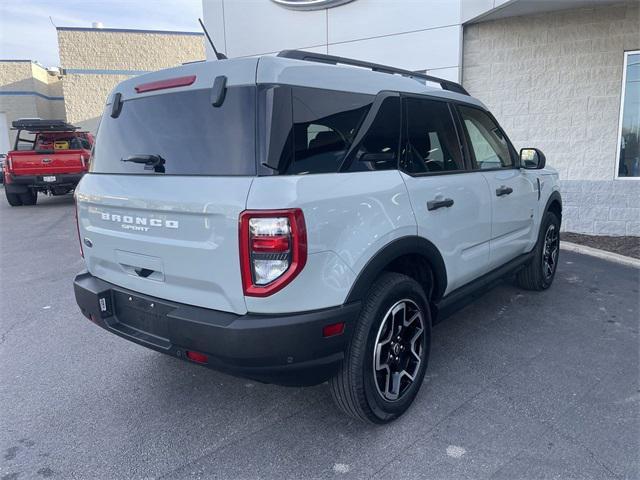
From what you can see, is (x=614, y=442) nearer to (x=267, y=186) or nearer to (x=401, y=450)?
(x=401, y=450)

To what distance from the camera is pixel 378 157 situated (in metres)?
2.74

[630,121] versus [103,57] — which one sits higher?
[103,57]

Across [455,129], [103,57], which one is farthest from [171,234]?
[103,57]

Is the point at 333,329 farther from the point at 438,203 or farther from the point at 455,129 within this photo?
the point at 455,129

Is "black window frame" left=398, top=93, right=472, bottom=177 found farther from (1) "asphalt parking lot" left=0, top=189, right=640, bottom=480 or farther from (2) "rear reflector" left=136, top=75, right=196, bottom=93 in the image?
(1) "asphalt parking lot" left=0, top=189, right=640, bottom=480

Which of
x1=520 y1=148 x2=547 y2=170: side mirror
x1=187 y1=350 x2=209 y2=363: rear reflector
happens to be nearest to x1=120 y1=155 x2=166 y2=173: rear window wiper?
x1=187 y1=350 x2=209 y2=363: rear reflector

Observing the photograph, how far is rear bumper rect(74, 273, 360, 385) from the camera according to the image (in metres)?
2.25

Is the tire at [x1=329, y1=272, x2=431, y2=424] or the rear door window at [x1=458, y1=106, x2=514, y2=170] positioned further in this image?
the rear door window at [x1=458, y1=106, x2=514, y2=170]

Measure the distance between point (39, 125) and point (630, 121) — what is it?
12.7 m

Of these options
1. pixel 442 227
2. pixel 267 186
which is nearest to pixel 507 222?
pixel 442 227

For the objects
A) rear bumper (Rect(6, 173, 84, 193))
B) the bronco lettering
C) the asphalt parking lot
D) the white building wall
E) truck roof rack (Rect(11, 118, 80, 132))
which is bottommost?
the asphalt parking lot

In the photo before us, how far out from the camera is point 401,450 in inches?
103

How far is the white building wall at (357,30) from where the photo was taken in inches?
334

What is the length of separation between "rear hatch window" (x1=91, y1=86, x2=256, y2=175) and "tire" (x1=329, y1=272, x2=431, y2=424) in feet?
3.35
